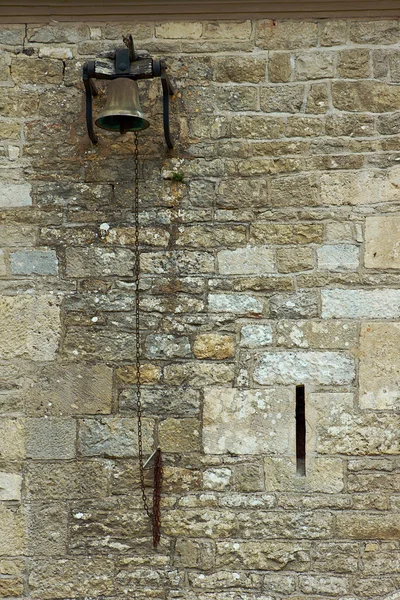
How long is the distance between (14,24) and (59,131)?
0.66 meters

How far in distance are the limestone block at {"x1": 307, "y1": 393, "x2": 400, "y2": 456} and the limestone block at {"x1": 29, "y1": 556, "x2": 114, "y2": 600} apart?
1.24 metres

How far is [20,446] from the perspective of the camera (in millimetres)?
3814

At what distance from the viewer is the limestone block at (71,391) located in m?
3.83

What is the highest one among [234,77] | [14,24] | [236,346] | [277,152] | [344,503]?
[14,24]

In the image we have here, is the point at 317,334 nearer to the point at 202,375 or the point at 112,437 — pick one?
the point at 202,375

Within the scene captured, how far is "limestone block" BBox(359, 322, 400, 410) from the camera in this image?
3.80 meters

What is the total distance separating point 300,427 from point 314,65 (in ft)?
6.40

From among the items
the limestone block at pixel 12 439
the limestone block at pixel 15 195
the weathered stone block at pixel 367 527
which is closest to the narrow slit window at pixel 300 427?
the weathered stone block at pixel 367 527

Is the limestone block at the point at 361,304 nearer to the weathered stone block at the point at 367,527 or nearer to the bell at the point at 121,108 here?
the weathered stone block at the point at 367,527

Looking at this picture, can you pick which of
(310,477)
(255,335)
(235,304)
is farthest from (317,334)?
(310,477)

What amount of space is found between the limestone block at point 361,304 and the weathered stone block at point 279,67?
1.20 metres

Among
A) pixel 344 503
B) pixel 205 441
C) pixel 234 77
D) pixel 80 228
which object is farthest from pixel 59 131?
pixel 344 503

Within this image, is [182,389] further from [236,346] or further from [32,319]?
[32,319]

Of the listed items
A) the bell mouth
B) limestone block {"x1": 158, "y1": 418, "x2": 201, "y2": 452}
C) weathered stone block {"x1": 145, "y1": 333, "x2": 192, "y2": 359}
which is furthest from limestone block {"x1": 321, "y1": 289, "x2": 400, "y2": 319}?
the bell mouth
